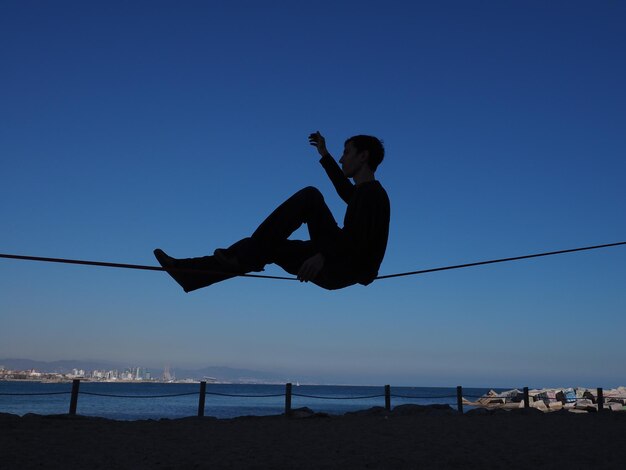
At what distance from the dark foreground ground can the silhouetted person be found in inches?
196

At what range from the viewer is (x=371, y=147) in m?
4.43

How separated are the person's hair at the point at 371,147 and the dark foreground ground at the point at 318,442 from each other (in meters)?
5.22

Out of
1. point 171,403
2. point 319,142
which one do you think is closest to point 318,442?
point 319,142

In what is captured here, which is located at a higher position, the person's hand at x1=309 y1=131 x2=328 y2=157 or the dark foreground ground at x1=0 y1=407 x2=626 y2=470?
the person's hand at x1=309 y1=131 x2=328 y2=157

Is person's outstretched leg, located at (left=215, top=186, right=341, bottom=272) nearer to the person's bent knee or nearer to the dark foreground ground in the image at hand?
the person's bent knee

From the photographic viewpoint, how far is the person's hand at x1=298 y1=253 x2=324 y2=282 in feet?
12.6

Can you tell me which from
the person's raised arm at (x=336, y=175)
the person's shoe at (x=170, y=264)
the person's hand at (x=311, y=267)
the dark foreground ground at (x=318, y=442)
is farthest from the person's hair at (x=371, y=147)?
the dark foreground ground at (x=318, y=442)

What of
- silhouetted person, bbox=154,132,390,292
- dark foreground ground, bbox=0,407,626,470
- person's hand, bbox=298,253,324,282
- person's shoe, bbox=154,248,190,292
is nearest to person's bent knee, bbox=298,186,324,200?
silhouetted person, bbox=154,132,390,292

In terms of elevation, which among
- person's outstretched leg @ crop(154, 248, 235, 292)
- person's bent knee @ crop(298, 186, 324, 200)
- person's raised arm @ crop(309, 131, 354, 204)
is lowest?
person's outstretched leg @ crop(154, 248, 235, 292)

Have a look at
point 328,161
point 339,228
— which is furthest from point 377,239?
point 328,161

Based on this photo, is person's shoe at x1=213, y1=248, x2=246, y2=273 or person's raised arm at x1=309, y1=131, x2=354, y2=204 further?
person's raised arm at x1=309, y1=131, x2=354, y2=204

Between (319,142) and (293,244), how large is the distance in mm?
1265

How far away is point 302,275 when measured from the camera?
12.7 ft

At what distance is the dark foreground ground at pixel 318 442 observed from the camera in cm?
835
